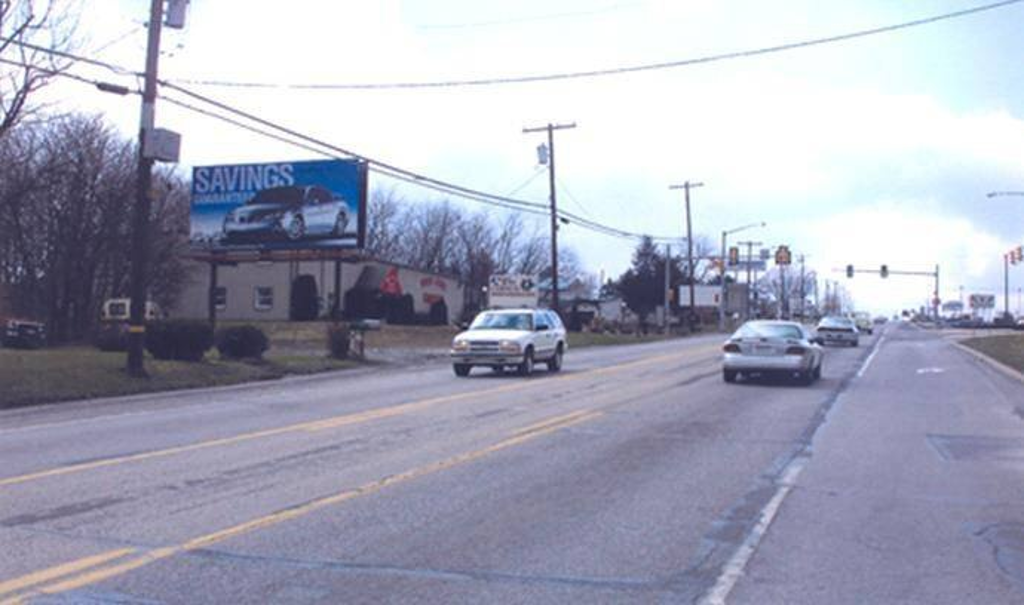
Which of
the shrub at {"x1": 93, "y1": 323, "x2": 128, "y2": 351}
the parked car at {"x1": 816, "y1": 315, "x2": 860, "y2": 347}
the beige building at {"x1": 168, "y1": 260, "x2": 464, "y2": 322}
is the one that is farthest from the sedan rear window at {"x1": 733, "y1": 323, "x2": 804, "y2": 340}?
the beige building at {"x1": 168, "y1": 260, "x2": 464, "y2": 322}

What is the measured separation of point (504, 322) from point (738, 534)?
1938cm

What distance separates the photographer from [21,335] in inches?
1401

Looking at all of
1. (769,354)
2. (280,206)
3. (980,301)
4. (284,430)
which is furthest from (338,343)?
(980,301)

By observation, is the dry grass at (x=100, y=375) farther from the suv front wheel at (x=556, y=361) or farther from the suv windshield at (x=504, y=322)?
the suv front wheel at (x=556, y=361)

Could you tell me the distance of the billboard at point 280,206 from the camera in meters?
39.9

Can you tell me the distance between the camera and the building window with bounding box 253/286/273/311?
57.9 meters

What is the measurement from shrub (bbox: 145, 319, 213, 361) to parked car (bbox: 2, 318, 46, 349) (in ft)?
38.5

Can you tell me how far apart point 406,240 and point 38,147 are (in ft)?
196

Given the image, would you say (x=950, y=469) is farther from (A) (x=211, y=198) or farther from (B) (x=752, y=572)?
(A) (x=211, y=198)

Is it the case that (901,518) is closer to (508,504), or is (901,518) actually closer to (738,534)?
(738,534)

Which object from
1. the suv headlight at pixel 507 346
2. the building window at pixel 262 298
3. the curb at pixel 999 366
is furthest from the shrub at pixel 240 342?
the building window at pixel 262 298

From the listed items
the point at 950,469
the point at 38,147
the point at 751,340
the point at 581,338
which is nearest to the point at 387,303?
the point at 581,338

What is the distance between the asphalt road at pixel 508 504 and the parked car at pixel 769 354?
206 inches

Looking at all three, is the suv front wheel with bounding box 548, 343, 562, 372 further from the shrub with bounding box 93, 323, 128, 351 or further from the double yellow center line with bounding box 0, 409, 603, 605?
the double yellow center line with bounding box 0, 409, 603, 605
